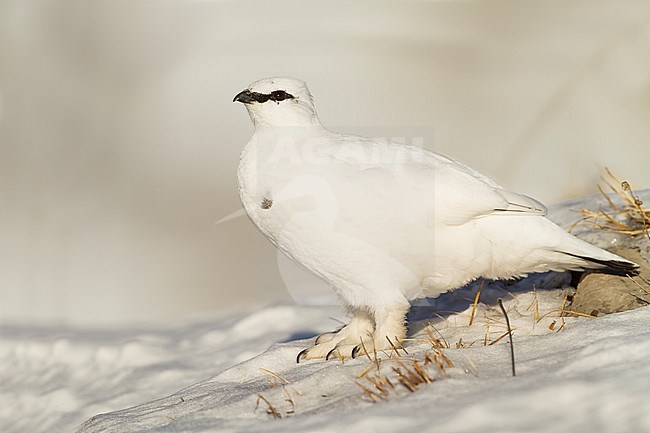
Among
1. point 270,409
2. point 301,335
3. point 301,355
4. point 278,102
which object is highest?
point 278,102

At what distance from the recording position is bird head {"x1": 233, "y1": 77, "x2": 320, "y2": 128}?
125 inches

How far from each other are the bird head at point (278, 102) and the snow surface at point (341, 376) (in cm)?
102

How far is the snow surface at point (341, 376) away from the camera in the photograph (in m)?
1.81

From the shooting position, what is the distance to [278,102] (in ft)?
10.4

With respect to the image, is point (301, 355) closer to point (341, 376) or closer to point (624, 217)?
point (341, 376)

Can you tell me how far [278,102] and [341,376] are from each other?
1.27m

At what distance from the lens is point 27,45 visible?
9625mm

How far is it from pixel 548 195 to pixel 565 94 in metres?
1.80

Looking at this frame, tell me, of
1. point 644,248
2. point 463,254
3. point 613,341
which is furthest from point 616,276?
point 613,341

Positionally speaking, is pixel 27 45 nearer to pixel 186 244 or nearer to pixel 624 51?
pixel 186 244

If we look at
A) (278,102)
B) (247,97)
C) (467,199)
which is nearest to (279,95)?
(278,102)

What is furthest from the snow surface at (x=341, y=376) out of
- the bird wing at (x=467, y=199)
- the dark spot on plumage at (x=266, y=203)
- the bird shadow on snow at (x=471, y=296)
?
the dark spot on plumage at (x=266, y=203)

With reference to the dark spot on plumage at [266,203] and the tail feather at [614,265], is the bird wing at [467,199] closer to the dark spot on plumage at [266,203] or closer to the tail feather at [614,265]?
the tail feather at [614,265]

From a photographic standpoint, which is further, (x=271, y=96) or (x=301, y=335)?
(x=301, y=335)
